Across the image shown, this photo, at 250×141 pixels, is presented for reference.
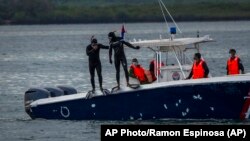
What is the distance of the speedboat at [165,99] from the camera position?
34750 mm

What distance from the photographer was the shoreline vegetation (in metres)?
155

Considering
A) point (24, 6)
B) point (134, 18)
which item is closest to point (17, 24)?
point (24, 6)

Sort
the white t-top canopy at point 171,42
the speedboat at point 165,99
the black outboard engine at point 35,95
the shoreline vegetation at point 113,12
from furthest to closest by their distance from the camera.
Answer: the shoreline vegetation at point 113,12 → the black outboard engine at point 35,95 → the white t-top canopy at point 171,42 → the speedboat at point 165,99

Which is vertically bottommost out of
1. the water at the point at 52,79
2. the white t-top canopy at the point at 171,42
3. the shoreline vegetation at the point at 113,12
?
the shoreline vegetation at the point at 113,12

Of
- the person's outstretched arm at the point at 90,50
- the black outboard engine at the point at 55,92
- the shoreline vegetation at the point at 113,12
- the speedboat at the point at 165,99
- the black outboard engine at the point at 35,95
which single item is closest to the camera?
the speedboat at the point at 165,99

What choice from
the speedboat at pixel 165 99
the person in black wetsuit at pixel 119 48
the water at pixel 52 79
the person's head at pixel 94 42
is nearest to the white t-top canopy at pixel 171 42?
the speedboat at pixel 165 99

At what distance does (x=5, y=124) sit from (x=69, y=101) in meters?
2.57

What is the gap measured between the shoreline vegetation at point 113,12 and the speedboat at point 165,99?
112 m

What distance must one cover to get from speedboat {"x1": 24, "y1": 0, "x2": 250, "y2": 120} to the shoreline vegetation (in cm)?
11244

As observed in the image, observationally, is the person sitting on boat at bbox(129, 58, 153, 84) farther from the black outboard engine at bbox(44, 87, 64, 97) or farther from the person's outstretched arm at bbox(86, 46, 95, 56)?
the black outboard engine at bbox(44, 87, 64, 97)

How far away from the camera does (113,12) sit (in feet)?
525

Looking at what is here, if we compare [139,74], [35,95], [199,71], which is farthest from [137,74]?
[35,95]

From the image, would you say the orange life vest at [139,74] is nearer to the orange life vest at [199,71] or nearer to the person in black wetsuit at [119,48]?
the person in black wetsuit at [119,48]

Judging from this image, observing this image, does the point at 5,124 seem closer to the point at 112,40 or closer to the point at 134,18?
the point at 112,40
